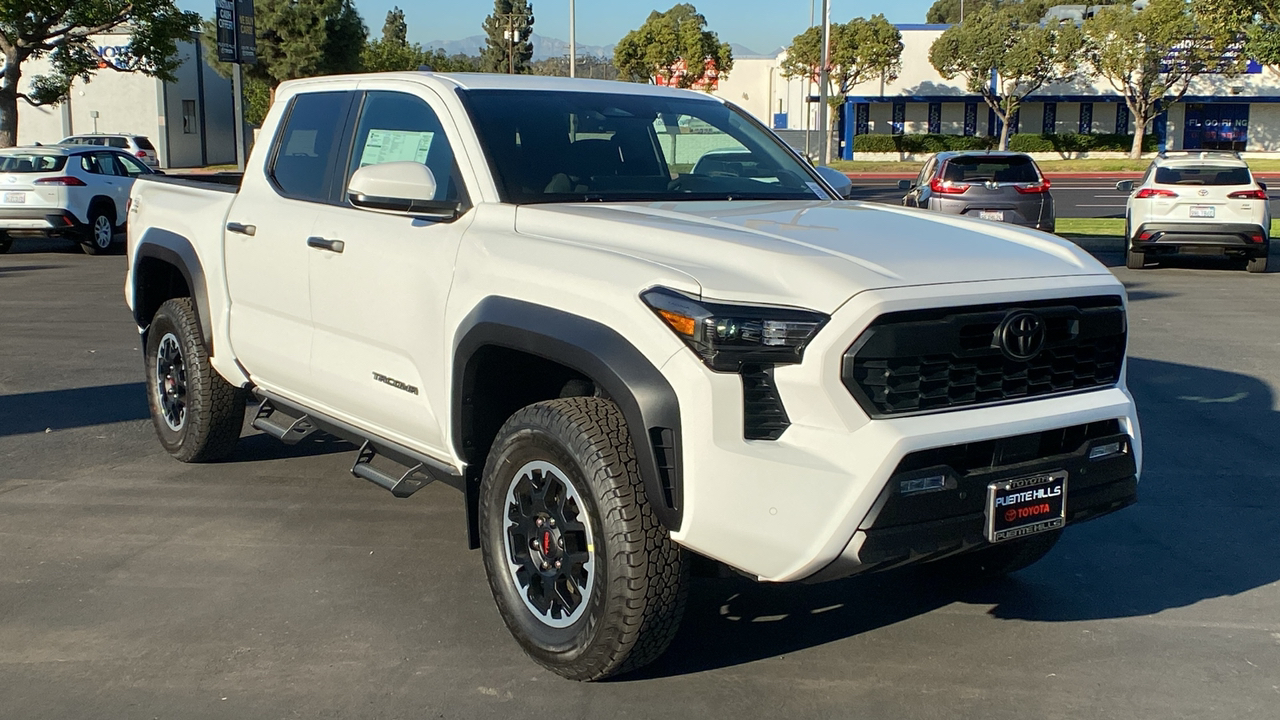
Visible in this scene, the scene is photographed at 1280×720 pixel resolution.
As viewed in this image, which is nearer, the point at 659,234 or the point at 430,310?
→ the point at 659,234

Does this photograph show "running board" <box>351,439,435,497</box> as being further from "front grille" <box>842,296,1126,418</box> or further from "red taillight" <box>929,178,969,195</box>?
"red taillight" <box>929,178,969,195</box>

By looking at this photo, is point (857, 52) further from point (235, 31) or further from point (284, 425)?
point (284, 425)

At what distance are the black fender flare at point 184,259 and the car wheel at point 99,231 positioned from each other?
13592 mm

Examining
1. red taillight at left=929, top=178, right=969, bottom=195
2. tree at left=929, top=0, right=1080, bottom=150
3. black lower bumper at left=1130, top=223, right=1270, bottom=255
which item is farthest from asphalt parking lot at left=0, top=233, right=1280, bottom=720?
tree at left=929, top=0, right=1080, bottom=150

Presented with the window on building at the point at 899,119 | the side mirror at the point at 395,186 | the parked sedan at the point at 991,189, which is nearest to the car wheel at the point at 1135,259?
the parked sedan at the point at 991,189

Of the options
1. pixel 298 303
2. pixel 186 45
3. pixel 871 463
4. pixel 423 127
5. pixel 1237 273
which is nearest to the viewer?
pixel 871 463

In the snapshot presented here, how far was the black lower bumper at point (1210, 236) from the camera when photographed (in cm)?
1636

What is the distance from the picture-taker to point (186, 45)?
5653 centimetres

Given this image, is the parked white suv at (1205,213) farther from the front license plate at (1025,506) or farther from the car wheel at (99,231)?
the car wheel at (99,231)

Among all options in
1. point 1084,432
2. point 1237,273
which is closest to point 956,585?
point 1084,432

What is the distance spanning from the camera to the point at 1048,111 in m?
59.4

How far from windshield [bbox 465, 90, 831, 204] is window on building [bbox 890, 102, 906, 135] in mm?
56815

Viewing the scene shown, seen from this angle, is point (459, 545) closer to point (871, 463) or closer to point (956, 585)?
point (956, 585)

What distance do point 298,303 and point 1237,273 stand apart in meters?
14.9
